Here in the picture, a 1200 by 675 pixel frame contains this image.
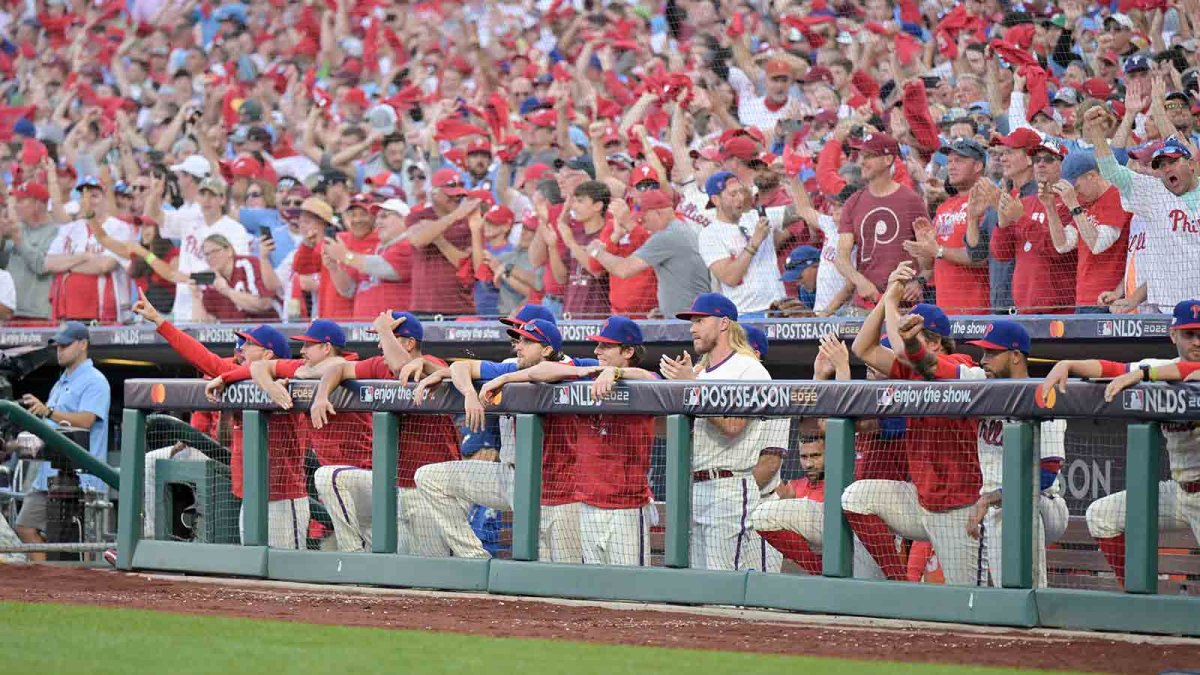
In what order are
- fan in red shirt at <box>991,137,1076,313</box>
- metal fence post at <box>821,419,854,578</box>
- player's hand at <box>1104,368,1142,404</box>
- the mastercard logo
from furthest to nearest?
fan in red shirt at <box>991,137,1076,313</box> < metal fence post at <box>821,419,854,578</box> < the mastercard logo < player's hand at <box>1104,368,1142,404</box>

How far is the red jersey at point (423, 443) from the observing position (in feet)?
28.0

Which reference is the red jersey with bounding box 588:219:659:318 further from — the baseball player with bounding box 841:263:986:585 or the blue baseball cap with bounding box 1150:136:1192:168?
the baseball player with bounding box 841:263:986:585

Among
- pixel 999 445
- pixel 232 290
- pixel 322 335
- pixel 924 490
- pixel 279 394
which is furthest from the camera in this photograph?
pixel 232 290

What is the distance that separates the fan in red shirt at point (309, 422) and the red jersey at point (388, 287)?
129 inches

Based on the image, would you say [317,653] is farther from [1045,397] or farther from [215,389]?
[215,389]

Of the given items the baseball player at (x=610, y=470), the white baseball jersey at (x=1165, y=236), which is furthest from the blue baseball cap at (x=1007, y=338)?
the white baseball jersey at (x=1165, y=236)

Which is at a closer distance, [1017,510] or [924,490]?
[1017,510]

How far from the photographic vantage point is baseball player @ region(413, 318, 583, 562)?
26.8 ft

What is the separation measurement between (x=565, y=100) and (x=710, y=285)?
3.40 metres

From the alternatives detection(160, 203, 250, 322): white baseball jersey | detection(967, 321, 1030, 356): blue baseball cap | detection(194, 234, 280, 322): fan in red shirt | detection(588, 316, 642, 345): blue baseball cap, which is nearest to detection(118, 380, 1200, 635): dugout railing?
detection(588, 316, 642, 345): blue baseball cap

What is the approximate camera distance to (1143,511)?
6699 mm

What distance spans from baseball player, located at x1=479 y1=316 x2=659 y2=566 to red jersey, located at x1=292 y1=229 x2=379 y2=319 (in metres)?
4.88

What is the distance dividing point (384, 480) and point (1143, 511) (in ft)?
12.1

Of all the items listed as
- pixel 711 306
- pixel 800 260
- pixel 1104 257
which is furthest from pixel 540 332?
pixel 1104 257
